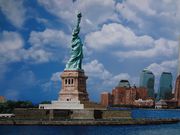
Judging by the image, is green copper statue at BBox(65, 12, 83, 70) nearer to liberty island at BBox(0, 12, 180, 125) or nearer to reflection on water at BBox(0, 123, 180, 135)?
liberty island at BBox(0, 12, 180, 125)

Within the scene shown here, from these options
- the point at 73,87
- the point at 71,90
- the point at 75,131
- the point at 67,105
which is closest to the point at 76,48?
the point at 73,87

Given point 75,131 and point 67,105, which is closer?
point 75,131

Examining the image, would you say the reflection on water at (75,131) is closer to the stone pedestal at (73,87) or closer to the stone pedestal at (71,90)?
the stone pedestal at (71,90)

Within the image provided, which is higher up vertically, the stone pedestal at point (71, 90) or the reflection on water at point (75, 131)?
the stone pedestal at point (71, 90)

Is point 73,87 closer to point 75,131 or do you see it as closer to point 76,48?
point 76,48

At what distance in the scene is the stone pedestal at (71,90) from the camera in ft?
238

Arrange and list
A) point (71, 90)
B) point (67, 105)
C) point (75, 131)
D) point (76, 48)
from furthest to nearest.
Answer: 1. point (76, 48)
2. point (71, 90)
3. point (67, 105)
4. point (75, 131)

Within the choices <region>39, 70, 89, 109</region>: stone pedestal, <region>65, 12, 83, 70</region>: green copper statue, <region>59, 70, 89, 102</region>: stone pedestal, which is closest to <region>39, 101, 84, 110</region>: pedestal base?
<region>39, 70, 89, 109</region>: stone pedestal

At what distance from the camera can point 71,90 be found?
73875 millimetres

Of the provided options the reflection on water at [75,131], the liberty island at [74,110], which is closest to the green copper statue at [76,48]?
the liberty island at [74,110]

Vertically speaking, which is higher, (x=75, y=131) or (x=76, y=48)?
(x=76, y=48)

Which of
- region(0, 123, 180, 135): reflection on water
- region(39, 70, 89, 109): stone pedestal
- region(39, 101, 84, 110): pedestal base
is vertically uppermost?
region(39, 70, 89, 109): stone pedestal

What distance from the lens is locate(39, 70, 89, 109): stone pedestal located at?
72.6 meters

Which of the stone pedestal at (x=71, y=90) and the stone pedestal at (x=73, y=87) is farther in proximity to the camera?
the stone pedestal at (x=73, y=87)
